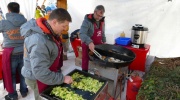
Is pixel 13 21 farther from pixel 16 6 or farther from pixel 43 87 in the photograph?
pixel 43 87

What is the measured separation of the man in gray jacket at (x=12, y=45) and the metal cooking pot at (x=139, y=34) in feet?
7.82

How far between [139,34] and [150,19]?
0.60 m

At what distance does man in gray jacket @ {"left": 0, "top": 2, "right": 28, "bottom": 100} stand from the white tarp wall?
2167mm

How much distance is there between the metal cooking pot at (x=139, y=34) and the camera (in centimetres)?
329

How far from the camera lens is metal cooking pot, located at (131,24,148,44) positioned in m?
3.29

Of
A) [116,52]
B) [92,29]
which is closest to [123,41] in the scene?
[116,52]

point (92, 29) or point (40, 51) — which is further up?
point (92, 29)

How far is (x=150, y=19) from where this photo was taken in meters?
3.56

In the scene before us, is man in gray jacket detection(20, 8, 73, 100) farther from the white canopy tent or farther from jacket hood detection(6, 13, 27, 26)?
the white canopy tent

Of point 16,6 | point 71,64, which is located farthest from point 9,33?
point 71,64

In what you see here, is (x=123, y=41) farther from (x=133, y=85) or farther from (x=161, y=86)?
(x=161, y=86)

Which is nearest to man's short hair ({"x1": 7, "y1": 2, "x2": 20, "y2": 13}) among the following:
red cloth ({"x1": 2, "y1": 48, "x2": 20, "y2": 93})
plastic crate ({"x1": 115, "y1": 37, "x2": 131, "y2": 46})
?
red cloth ({"x1": 2, "y1": 48, "x2": 20, "y2": 93})

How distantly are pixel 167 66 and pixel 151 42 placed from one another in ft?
3.90

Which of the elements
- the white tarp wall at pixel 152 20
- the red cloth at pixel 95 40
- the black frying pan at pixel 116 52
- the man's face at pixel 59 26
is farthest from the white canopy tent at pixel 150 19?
the man's face at pixel 59 26
